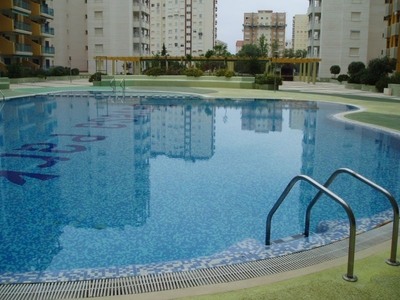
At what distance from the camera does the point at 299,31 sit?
7667 inches

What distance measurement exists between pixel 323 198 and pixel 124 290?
4645 millimetres

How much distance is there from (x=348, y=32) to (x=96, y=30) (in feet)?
120

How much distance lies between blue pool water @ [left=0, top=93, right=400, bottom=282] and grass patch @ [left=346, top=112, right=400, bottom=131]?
3.67ft

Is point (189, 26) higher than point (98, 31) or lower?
higher

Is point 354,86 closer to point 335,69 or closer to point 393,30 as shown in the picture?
point 393,30

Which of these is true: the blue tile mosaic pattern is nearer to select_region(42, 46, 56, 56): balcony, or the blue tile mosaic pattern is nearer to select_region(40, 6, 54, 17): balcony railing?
select_region(42, 46, 56, 56): balcony

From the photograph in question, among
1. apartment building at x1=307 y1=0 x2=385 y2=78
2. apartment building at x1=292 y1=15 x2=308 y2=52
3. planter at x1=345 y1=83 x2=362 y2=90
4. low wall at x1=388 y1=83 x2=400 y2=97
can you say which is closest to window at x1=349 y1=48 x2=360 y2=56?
apartment building at x1=307 y1=0 x2=385 y2=78

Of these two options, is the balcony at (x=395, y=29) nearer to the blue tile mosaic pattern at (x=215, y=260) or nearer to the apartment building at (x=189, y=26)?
the blue tile mosaic pattern at (x=215, y=260)

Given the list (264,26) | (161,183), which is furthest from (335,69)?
(264,26)

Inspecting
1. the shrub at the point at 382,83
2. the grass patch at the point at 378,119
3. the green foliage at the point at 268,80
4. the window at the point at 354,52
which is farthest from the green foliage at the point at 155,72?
the window at the point at 354,52

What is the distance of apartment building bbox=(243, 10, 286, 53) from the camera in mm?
167375

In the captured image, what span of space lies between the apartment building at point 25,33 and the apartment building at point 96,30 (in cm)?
1260

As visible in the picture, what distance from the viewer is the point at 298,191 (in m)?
8.18

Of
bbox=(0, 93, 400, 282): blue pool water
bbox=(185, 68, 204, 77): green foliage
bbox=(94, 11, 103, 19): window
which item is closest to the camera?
bbox=(0, 93, 400, 282): blue pool water
